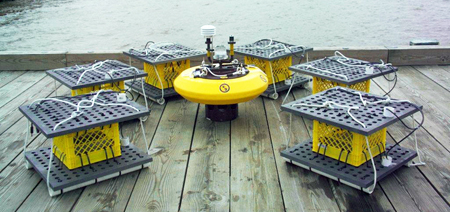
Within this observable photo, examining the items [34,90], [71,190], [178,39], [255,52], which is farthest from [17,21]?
[71,190]

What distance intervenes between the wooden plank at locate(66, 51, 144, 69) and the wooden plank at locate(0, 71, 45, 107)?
→ 32 cm

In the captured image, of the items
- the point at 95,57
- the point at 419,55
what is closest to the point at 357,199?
the point at 419,55

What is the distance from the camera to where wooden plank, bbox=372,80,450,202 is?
2.64 m

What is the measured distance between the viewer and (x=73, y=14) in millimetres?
11875

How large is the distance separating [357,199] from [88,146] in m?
1.43

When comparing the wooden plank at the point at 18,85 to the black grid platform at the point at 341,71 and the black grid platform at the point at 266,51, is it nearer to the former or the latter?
the black grid platform at the point at 266,51

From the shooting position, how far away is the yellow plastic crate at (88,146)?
8.82 ft

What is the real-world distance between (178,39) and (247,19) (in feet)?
7.65

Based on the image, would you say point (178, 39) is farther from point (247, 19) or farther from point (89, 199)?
point (89, 199)

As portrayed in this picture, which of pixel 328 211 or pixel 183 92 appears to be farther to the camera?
pixel 183 92

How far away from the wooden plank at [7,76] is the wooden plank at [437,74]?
3863mm

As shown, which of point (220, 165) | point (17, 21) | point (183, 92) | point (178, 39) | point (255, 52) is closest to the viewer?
point (220, 165)

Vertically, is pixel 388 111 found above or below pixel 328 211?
Answer: above

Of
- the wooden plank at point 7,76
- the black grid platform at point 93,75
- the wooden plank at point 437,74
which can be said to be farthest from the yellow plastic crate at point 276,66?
the wooden plank at point 7,76
